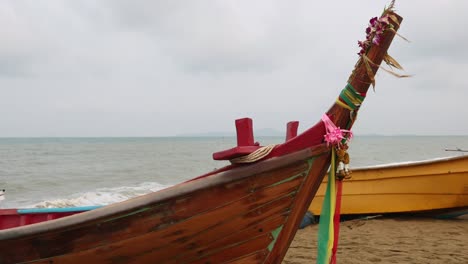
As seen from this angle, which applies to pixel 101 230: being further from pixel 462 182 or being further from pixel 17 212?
pixel 462 182

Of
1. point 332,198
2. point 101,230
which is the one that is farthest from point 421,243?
point 101,230

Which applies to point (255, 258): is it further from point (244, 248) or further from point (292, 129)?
point (292, 129)

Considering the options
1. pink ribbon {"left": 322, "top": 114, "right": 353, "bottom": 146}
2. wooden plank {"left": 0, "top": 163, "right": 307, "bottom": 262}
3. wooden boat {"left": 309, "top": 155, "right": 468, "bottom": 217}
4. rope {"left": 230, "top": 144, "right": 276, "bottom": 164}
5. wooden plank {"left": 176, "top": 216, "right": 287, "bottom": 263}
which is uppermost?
pink ribbon {"left": 322, "top": 114, "right": 353, "bottom": 146}

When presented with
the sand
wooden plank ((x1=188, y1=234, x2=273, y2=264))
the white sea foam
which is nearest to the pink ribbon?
wooden plank ((x1=188, y1=234, x2=273, y2=264))

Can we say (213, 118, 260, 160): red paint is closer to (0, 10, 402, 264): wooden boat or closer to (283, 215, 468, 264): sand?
(0, 10, 402, 264): wooden boat

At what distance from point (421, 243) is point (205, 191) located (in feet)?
15.8

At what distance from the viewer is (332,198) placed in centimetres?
266

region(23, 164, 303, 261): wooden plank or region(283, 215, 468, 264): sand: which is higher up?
region(23, 164, 303, 261): wooden plank

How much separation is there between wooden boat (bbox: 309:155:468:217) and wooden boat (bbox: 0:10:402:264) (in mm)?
5284

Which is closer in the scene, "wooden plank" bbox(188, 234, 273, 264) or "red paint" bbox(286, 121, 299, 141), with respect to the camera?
"wooden plank" bbox(188, 234, 273, 264)

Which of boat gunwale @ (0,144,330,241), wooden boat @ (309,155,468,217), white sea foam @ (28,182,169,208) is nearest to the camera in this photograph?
boat gunwale @ (0,144,330,241)

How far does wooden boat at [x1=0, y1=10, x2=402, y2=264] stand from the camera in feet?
8.06

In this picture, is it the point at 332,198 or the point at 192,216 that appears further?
the point at 332,198

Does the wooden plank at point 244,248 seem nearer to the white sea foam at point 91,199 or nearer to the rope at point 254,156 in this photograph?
the rope at point 254,156
